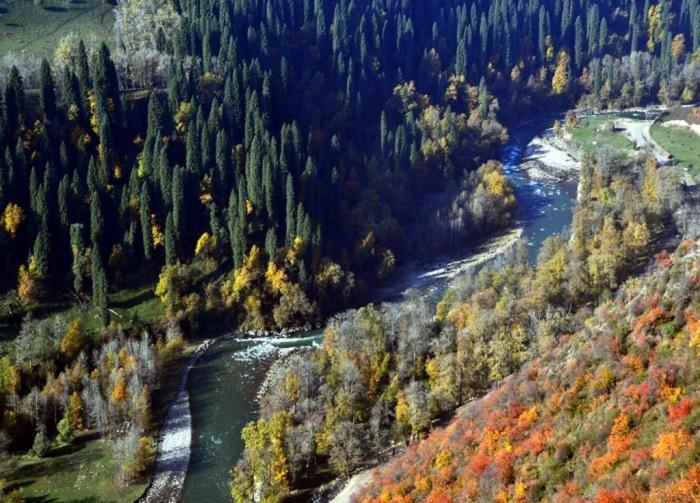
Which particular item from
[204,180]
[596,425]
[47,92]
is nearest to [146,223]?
[204,180]

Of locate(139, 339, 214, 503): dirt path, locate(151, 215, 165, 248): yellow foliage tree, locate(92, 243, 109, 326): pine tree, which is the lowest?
locate(139, 339, 214, 503): dirt path

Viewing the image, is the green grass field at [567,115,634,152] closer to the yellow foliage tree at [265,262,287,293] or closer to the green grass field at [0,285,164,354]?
the yellow foliage tree at [265,262,287,293]

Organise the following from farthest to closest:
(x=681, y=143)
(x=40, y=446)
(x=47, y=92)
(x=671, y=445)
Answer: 1. (x=681, y=143)
2. (x=47, y=92)
3. (x=40, y=446)
4. (x=671, y=445)

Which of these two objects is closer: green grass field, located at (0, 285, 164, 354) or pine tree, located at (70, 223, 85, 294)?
green grass field, located at (0, 285, 164, 354)

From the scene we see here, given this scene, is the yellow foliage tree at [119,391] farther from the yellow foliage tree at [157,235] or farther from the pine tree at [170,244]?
the yellow foliage tree at [157,235]

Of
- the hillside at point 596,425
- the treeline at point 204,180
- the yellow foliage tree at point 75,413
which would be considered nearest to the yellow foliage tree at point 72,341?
the treeline at point 204,180

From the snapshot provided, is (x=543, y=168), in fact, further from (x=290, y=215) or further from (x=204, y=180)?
(x=204, y=180)

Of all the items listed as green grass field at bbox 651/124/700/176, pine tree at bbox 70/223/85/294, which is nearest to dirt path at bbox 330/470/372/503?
pine tree at bbox 70/223/85/294
